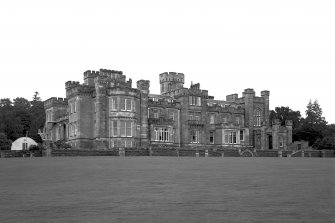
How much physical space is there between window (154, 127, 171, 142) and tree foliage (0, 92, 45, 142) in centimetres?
3273

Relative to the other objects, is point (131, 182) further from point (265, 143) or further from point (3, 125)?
point (3, 125)

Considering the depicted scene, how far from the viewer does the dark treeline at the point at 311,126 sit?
3514 inches

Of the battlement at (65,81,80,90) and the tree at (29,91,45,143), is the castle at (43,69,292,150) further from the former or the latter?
the tree at (29,91,45,143)

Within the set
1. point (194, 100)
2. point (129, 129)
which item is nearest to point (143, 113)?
point (129, 129)

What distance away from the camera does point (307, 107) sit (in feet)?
479

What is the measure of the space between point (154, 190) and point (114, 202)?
338 cm

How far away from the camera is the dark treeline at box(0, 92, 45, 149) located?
333ft

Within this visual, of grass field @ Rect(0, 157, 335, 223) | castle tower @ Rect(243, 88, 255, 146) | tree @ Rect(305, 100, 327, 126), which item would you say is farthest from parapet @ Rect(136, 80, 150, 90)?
tree @ Rect(305, 100, 327, 126)

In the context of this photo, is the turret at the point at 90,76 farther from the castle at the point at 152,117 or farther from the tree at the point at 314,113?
the tree at the point at 314,113

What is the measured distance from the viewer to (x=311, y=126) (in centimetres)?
11306

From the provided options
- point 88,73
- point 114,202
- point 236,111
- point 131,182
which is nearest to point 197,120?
point 236,111

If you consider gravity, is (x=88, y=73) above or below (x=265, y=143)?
above

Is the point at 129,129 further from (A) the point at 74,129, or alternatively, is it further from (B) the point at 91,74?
(B) the point at 91,74

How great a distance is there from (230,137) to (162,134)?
15111 mm
